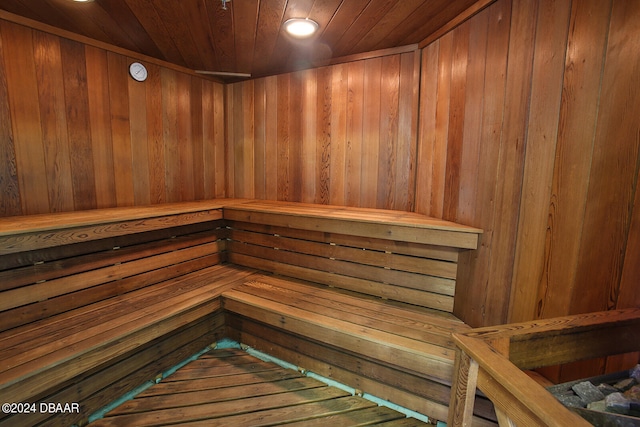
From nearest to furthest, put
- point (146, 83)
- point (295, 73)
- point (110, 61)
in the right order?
point (110, 61), point (146, 83), point (295, 73)

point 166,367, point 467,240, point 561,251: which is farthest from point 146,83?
point 561,251

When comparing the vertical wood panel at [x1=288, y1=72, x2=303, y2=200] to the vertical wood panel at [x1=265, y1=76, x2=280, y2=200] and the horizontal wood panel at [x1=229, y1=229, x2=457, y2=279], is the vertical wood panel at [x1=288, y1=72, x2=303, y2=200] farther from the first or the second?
the horizontal wood panel at [x1=229, y1=229, x2=457, y2=279]

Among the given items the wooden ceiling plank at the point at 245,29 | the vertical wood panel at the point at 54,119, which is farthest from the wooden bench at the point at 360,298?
the wooden ceiling plank at the point at 245,29

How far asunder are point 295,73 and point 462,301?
8.38 ft

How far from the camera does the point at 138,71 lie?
2.59m

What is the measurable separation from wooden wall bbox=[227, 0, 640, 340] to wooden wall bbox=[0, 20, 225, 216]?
A: 138cm

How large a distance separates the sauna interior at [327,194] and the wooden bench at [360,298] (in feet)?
0.05

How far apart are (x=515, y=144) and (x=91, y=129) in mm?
3036

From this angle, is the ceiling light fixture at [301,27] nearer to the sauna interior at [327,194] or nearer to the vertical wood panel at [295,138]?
the sauna interior at [327,194]

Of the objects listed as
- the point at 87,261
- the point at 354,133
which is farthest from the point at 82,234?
the point at 354,133

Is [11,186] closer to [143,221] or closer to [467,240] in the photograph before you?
[143,221]

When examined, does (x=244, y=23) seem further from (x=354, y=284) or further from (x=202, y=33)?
(x=354, y=284)

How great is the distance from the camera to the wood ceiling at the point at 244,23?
1806 mm

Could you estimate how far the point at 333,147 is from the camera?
2807 millimetres
